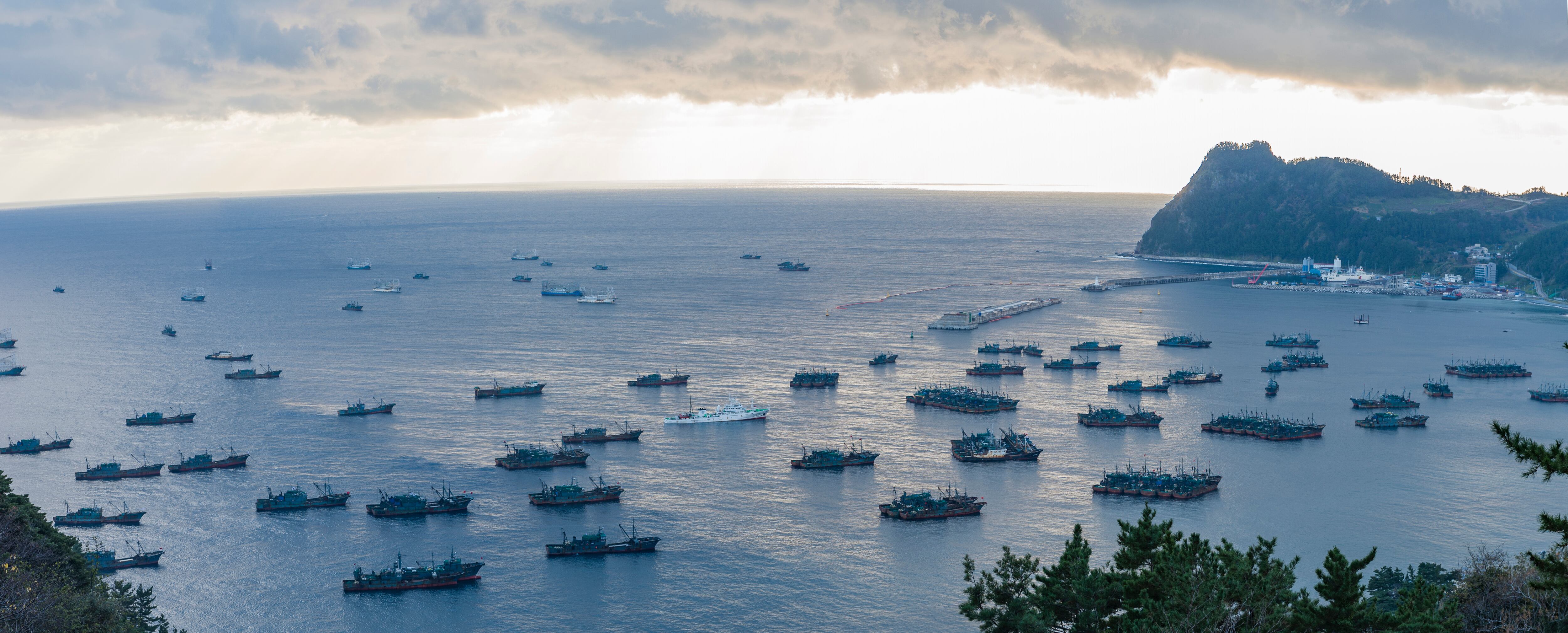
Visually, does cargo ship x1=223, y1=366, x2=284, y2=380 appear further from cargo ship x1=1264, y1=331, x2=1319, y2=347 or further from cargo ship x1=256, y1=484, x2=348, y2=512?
cargo ship x1=1264, y1=331, x2=1319, y2=347

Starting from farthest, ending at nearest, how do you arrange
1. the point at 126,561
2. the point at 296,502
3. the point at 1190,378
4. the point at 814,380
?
1. the point at 1190,378
2. the point at 814,380
3. the point at 296,502
4. the point at 126,561

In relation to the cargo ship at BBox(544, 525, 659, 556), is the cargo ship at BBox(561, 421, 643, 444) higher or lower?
higher

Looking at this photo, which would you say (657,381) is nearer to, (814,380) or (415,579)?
(814,380)

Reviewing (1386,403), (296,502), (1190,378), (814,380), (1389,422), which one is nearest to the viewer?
(296,502)

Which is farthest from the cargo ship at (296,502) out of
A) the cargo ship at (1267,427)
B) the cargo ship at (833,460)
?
the cargo ship at (1267,427)

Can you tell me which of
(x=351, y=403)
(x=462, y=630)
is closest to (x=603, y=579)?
(x=462, y=630)

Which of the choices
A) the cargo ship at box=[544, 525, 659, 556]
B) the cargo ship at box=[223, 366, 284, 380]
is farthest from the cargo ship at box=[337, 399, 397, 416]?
the cargo ship at box=[544, 525, 659, 556]

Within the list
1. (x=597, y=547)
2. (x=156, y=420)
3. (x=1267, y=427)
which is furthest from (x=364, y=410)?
(x=1267, y=427)
